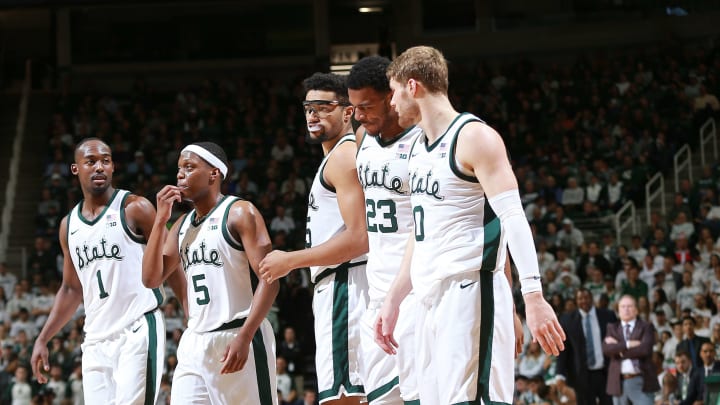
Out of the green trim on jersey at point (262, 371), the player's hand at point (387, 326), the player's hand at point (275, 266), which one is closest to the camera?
the player's hand at point (387, 326)

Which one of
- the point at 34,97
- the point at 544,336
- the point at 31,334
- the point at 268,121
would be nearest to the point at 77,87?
the point at 34,97

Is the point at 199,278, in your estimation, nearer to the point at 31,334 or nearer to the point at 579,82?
the point at 31,334

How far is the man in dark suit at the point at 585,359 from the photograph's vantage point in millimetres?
13055

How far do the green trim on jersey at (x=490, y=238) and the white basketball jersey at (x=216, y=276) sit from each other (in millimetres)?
1981

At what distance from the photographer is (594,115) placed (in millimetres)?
21797

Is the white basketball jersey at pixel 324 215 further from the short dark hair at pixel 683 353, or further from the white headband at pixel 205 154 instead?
the short dark hair at pixel 683 353

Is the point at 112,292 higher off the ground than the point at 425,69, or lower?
lower

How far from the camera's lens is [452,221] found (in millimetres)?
4848

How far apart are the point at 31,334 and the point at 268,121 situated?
8.46 meters

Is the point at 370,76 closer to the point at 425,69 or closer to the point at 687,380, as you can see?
the point at 425,69

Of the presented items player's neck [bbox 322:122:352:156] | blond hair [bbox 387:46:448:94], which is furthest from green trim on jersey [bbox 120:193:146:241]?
blond hair [bbox 387:46:448:94]

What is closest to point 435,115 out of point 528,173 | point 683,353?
point 683,353

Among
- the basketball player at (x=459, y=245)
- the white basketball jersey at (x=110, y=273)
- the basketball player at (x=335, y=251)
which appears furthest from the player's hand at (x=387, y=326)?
the white basketball jersey at (x=110, y=273)

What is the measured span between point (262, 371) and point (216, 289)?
55 cm
